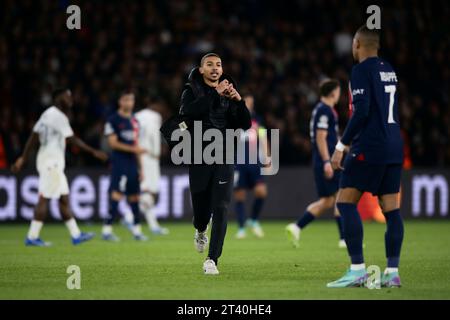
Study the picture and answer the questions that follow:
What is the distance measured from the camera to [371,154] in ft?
31.0

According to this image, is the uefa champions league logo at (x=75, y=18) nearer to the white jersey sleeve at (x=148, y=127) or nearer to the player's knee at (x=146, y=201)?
the white jersey sleeve at (x=148, y=127)

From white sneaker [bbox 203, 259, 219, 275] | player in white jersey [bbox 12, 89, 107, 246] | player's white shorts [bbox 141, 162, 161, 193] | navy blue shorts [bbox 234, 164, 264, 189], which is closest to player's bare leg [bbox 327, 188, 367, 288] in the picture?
white sneaker [bbox 203, 259, 219, 275]

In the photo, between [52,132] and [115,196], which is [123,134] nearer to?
[115,196]

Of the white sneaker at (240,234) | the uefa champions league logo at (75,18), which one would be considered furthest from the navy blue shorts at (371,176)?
the white sneaker at (240,234)

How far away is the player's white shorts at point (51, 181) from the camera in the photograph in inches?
609

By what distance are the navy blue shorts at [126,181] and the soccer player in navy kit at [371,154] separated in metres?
8.37

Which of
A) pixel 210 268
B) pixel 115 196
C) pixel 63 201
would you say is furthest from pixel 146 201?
pixel 210 268

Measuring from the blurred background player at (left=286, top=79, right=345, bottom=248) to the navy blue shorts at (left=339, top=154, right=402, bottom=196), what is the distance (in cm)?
508

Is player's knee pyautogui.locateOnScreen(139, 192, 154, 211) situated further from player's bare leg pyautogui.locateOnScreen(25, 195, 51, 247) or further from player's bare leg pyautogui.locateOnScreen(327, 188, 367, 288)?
player's bare leg pyautogui.locateOnScreen(327, 188, 367, 288)

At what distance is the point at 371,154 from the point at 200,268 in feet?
10.1

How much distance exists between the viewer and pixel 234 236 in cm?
1852
